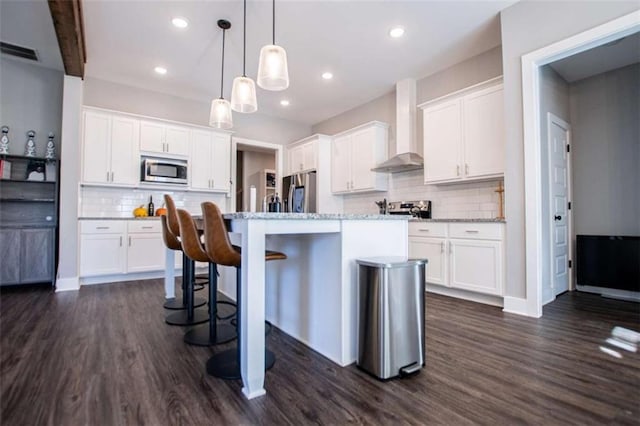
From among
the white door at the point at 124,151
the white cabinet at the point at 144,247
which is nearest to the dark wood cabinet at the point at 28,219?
the white door at the point at 124,151

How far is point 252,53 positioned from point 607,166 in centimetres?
457

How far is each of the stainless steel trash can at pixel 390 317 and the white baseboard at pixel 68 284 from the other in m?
3.87

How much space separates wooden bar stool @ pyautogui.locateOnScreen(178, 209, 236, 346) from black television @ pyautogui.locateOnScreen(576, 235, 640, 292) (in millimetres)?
4129

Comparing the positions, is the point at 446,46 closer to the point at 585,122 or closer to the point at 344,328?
the point at 585,122

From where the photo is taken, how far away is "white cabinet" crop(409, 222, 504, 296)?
314 cm

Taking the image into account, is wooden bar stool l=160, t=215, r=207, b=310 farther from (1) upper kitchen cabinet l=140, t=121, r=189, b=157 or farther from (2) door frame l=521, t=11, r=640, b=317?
(2) door frame l=521, t=11, r=640, b=317

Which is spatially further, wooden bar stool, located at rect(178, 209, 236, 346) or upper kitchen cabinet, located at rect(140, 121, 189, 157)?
upper kitchen cabinet, located at rect(140, 121, 189, 157)

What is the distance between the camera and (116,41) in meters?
3.66

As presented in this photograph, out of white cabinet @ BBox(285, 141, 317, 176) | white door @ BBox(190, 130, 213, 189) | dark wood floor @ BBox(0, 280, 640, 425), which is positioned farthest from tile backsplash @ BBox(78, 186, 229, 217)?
dark wood floor @ BBox(0, 280, 640, 425)

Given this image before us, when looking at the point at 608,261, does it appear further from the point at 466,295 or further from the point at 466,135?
the point at 466,135

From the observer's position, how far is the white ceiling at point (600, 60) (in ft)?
10.7

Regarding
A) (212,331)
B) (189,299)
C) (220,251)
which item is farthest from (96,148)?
(220,251)

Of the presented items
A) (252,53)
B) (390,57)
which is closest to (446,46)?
(390,57)

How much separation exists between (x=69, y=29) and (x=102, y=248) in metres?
2.58
